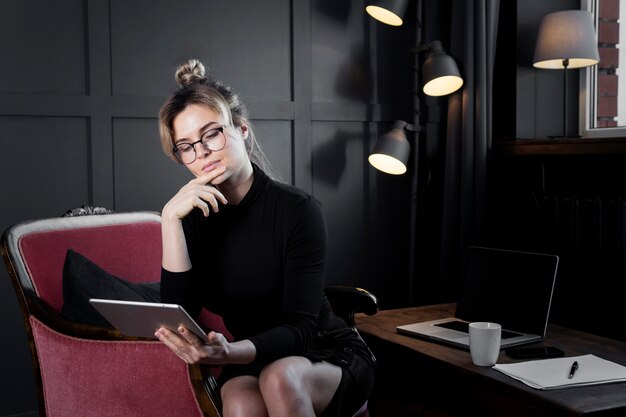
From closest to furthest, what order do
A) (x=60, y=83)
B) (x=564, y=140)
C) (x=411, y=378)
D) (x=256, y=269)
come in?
(x=256, y=269) → (x=60, y=83) → (x=564, y=140) → (x=411, y=378)

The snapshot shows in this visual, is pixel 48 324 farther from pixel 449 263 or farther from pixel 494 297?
pixel 449 263

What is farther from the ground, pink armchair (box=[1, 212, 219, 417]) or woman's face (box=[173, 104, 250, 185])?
woman's face (box=[173, 104, 250, 185])

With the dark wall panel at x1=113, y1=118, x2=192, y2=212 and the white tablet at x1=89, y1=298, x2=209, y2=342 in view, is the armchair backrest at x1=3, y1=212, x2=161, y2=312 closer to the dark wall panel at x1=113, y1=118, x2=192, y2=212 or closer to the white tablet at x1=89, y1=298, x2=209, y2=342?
the white tablet at x1=89, y1=298, x2=209, y2=342

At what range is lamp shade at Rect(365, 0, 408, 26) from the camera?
116 inches

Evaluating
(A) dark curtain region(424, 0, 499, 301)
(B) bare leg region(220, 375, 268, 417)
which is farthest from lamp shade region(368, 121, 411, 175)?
(B) bare leg region(220, 375, 268, 417)

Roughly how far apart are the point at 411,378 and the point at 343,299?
1.30 m

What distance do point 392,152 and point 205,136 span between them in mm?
1376

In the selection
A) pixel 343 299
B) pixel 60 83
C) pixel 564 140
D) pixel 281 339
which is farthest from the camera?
pixel 564 140

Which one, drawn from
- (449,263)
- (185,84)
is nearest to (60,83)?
(185,84)

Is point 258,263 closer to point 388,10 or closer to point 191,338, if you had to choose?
point 191,338

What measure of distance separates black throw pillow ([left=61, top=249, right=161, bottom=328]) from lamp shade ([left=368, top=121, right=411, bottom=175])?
1.37 m

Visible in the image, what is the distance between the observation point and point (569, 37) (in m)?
2.89

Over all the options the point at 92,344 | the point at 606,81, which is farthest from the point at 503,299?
the point at 606,81

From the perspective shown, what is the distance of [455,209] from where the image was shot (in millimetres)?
3264
